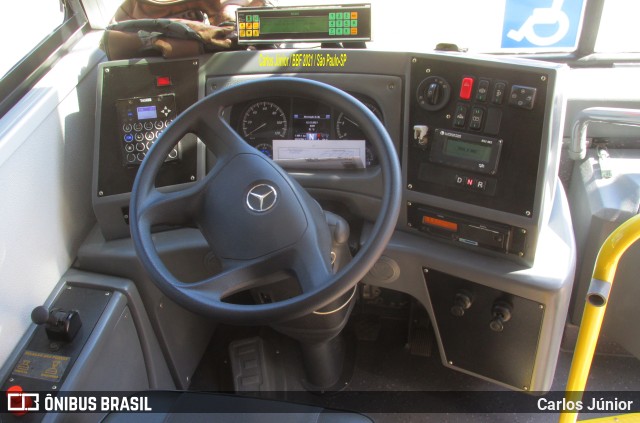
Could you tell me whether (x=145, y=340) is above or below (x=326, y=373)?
above

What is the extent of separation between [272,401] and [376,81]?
2.87 feet

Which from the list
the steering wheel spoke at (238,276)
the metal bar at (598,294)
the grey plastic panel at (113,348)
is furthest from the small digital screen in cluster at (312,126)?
the metal bar at (598,294)

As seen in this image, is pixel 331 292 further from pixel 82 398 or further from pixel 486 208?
pixel 82 398

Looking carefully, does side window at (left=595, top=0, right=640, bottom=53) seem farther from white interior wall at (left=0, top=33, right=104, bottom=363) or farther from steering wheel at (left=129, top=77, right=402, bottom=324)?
white interior wall at (left=0, top=33, right=104, bottom=363)

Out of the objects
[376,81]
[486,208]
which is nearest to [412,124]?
[376,81]

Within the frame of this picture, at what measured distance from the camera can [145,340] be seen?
5.64 feet

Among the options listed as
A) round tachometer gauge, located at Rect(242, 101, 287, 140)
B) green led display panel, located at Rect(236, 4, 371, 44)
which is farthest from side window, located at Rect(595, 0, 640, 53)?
round tachometer gauge, located at Rect(242, 101, 287, 140)

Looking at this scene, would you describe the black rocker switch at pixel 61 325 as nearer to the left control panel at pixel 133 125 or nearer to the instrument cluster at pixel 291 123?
the left control panel at pixel 133 125

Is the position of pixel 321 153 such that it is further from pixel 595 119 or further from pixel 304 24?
pixel 595 119

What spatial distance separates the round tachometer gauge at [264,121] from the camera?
5.37 feet

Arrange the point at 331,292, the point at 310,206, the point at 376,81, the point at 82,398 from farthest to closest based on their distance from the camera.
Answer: the point at 376,81
the point at 82,398
the point at 310,206
the point at 331,292

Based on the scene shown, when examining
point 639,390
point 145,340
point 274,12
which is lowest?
point 639,390

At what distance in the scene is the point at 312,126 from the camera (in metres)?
1.63

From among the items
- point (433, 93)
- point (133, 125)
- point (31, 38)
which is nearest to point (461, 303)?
point (433, 93)
